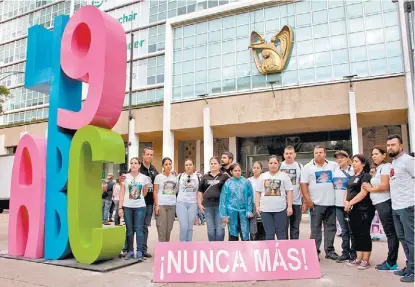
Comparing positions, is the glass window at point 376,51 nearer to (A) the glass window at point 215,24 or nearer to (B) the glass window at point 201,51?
(A) the glass window at point 215,24

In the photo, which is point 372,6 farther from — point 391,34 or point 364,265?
point 364,265

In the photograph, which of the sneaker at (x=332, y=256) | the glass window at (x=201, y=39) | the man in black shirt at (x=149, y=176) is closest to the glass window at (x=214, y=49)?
the glass window at (x=201, y=39)

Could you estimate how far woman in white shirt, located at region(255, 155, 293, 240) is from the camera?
5629 millimetres

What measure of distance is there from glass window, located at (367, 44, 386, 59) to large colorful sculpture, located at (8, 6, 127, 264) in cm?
1571

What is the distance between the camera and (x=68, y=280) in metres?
4.65

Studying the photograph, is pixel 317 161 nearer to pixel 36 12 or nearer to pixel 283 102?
pixel 283 102

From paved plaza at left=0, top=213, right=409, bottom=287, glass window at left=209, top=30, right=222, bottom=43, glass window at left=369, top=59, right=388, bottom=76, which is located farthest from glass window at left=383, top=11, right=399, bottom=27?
paved plaza at left=0, top=213, right=409, bottom=287

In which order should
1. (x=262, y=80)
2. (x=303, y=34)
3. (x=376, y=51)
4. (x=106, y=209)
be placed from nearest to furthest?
1. (x=106, y=209)
2. (x=376, y=51)
3. (x=303, y=34)
4. (x=262, y=80)

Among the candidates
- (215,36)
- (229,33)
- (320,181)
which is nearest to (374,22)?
(229,33)

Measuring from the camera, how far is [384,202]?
5.04m

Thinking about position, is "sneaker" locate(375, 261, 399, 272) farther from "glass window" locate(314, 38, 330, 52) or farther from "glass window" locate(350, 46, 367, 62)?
"glass window" locate(314, 38, 330, 52)

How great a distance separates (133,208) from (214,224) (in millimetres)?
1422

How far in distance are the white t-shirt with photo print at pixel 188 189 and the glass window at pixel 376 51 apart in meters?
15.4

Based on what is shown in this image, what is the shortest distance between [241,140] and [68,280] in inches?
801
